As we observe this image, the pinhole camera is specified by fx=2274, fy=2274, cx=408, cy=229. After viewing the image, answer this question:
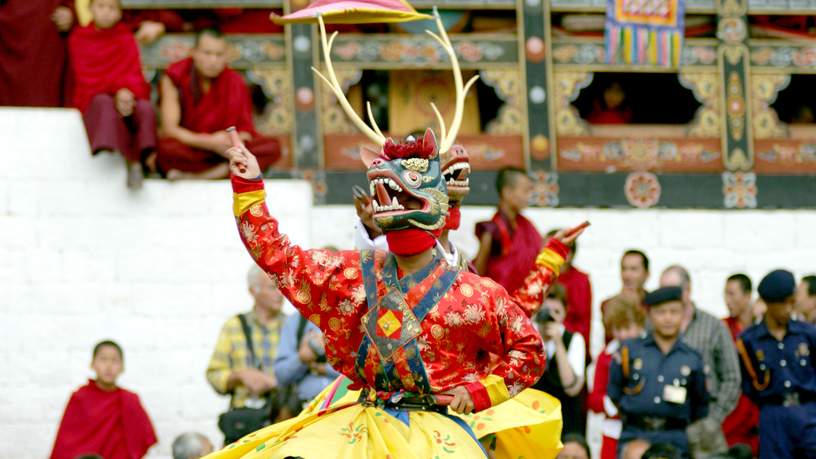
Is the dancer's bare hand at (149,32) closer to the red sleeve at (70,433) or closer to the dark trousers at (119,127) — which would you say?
the dark trousers at (119,127)

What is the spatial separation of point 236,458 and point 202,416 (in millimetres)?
5291

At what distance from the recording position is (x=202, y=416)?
A: 43.8ft

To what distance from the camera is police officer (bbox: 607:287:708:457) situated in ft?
37.8

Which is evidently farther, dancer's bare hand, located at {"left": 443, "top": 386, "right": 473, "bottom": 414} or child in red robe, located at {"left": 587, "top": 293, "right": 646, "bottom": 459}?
child in red robe, located at {"left": 587, "top": 293, "right": 646, "bottom": 459}

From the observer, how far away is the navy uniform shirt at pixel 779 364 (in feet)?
39.9

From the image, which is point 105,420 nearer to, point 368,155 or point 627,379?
point 627,379

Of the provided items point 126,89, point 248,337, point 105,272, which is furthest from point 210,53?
point 248,337

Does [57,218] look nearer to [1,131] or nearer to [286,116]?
[1,131]

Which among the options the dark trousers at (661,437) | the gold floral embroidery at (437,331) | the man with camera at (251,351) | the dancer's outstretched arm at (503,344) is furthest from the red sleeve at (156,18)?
the gold floral embroidery at (437,331)

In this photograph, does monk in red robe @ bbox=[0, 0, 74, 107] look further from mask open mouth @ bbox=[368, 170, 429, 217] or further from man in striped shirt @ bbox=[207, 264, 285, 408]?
mask open mouth @ bbox=[368, 170, 429, 217]

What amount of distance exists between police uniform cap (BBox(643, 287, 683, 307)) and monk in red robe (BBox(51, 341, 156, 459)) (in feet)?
9.27

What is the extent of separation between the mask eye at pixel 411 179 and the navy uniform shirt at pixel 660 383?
3.75 metres

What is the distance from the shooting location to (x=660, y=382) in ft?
37.9

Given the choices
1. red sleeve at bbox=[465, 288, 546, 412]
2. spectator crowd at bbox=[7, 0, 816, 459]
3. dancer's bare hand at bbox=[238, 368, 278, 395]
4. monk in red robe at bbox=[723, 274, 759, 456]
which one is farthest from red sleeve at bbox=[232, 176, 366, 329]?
monk in red robe at bbox=[723, 274, 759, 456]
